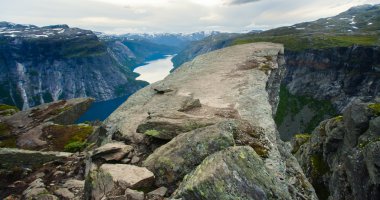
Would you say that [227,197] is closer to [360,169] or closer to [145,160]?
[145,160]

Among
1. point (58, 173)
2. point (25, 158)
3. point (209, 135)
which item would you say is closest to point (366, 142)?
point (209, 135)

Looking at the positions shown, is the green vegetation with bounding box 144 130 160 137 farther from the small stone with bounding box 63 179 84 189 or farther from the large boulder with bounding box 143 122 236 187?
the small stone with bounding box 63 179 84 189

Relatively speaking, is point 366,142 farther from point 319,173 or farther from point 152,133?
point 152,133

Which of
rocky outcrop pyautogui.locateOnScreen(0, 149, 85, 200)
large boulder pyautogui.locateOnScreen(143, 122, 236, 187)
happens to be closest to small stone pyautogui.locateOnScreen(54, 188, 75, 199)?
rocky outcrop pyautogui.locateOnScreen(0, 149, 85, 200)

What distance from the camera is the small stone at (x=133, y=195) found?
1195 centimetres

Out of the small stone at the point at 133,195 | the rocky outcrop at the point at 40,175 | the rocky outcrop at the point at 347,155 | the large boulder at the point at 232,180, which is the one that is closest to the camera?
the large boulder at the point at 232,180

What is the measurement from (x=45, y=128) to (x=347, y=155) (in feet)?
143

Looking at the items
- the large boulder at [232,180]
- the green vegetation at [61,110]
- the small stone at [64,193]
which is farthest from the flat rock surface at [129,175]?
the green vegetation at [61,110]

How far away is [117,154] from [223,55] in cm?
3246

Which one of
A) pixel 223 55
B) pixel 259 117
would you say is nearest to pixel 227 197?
pixel 259 117

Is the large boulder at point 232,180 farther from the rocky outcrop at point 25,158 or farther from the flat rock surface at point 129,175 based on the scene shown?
the rocky outcrop at point 25,158

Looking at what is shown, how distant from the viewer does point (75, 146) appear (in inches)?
1204

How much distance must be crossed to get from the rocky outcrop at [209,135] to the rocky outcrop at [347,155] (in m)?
21.9

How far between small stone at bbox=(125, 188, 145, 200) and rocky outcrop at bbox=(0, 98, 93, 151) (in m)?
22.1
